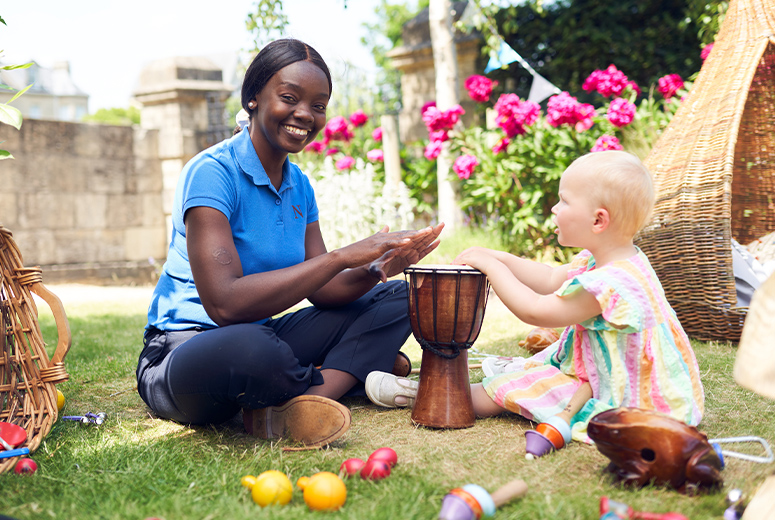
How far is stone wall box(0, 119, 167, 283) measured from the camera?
6961mm

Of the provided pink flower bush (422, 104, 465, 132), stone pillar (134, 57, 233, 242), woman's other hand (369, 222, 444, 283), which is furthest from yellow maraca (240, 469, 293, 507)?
stone pillar (134, 57, 233, 242)

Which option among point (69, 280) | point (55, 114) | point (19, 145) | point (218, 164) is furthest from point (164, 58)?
point (55, 114)

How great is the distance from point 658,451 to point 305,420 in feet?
3.46

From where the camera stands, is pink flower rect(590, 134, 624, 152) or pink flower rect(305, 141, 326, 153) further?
pink flower rect(305, 141, 326, 153)

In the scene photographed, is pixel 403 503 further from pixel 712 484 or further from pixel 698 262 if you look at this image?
pixel 698 262

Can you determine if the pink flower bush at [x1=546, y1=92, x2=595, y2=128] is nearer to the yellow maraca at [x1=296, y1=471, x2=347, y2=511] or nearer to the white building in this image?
the yellow maraca at [x1=296, y1=471, x2=347, y2=511]

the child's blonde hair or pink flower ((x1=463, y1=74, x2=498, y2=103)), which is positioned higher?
pink flower ((x1=463, y1=74, x2=498, y2=103))

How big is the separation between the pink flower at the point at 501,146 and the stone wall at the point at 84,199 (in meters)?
4.20

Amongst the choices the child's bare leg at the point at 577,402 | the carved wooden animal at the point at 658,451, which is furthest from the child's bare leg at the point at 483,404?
the carved wooden animal at the point at 658,451

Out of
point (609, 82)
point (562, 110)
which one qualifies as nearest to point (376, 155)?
point (562, 110)

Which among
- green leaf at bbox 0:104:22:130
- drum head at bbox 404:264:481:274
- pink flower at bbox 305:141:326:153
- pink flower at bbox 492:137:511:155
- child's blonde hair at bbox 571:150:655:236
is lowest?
drum head at bbox 404:264:481:274

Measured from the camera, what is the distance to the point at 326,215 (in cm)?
680

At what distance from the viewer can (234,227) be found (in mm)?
2326

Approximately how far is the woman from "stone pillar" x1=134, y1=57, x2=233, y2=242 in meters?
5.50
